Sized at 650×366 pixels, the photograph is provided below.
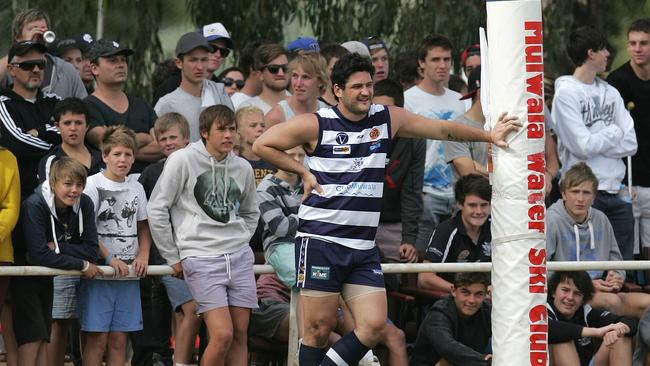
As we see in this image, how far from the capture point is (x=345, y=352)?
9352 mm

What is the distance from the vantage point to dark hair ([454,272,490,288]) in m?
10.5

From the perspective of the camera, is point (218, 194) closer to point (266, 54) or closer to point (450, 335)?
point (450, 335)

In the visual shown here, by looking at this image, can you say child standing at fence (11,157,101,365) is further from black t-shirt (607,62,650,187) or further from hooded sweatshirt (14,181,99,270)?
black t-shirt (607,62,650,187)

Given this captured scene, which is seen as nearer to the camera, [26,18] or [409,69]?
[26,18]

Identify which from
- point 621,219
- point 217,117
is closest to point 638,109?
point 621,219

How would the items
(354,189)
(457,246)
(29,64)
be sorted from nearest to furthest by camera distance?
(354,189) → (29,64) → (457,246)

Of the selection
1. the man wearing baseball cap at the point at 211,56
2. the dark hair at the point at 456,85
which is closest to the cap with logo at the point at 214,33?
the man wearing baseball cap at the point at 211,56

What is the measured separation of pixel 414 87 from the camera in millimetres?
12641

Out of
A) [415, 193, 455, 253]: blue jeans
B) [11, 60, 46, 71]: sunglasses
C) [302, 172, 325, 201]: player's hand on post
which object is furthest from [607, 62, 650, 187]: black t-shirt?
[11, 60, 46, 71]: sunglasses

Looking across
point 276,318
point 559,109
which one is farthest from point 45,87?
point 559,109

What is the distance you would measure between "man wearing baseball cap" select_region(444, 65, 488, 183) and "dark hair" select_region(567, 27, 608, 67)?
93 centimetres

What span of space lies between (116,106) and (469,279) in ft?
10.1

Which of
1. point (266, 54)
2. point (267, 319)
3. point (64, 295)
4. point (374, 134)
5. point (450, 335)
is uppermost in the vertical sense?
point (266, 54)

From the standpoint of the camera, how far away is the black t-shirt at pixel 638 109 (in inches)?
495
